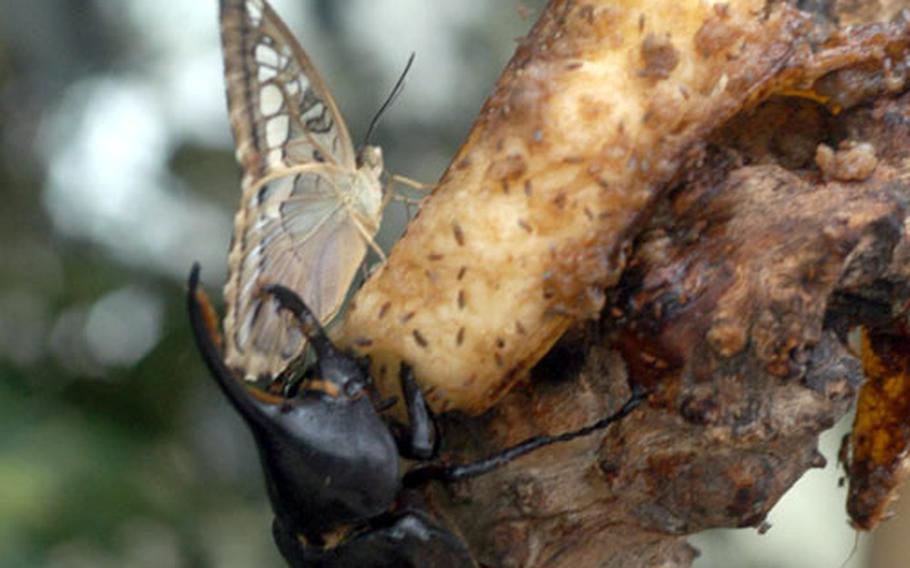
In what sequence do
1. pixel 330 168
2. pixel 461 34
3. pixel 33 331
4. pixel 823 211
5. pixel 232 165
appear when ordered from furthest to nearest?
pixel 461 34 < pixel 232 165 < pixel 33 331 < pixel 330 168 < pixel 823 211

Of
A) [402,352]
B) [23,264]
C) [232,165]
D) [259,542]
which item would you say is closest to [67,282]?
[23,264]

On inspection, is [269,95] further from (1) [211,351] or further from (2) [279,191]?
(1) [211,351]

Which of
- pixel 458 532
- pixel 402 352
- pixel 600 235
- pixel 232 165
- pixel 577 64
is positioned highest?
pixel 577 64

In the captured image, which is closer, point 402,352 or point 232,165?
point 402,352

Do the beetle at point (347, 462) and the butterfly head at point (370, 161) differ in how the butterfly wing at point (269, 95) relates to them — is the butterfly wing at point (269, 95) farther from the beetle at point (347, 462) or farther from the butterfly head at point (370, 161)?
the beetle at point (347, 462)

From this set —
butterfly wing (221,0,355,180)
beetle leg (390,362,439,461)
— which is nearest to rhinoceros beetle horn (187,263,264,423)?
beetle leg (390,362,439,461)

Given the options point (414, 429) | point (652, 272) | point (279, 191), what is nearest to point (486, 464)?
point (414, 429)

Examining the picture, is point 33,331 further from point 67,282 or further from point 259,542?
point 259,542
